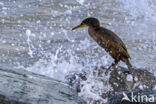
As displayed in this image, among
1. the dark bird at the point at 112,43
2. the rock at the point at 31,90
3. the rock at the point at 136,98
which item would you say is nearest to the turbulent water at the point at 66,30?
the dark bird at the point at 112,43

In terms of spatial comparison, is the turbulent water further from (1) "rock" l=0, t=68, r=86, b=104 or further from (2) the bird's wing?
(1) "rock" l=0, t=68, r=86, b=104

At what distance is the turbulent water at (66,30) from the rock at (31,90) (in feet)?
6.10

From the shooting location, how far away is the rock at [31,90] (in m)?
2.25

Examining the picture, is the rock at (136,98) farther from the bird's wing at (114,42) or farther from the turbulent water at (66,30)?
the turbulent water at (66,30)

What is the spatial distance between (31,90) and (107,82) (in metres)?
1.37

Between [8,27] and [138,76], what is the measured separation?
3.80m

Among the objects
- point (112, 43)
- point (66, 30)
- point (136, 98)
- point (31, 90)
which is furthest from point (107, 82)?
point (66, 30)

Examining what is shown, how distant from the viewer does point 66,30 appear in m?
6.92

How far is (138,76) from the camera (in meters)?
3.74

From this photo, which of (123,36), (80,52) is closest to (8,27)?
(80,52)

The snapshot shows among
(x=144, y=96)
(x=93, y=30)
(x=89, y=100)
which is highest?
(x=93, y=30)

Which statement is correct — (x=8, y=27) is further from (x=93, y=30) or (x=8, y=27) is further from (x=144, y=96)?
(x=144, y=96)

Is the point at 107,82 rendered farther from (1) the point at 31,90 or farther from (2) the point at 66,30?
(2) the point at 66,30

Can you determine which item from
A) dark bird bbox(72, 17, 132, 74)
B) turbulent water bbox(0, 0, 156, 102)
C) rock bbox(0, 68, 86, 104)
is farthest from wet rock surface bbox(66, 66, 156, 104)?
turbulent water bbox(0, 0, 156, 102)
